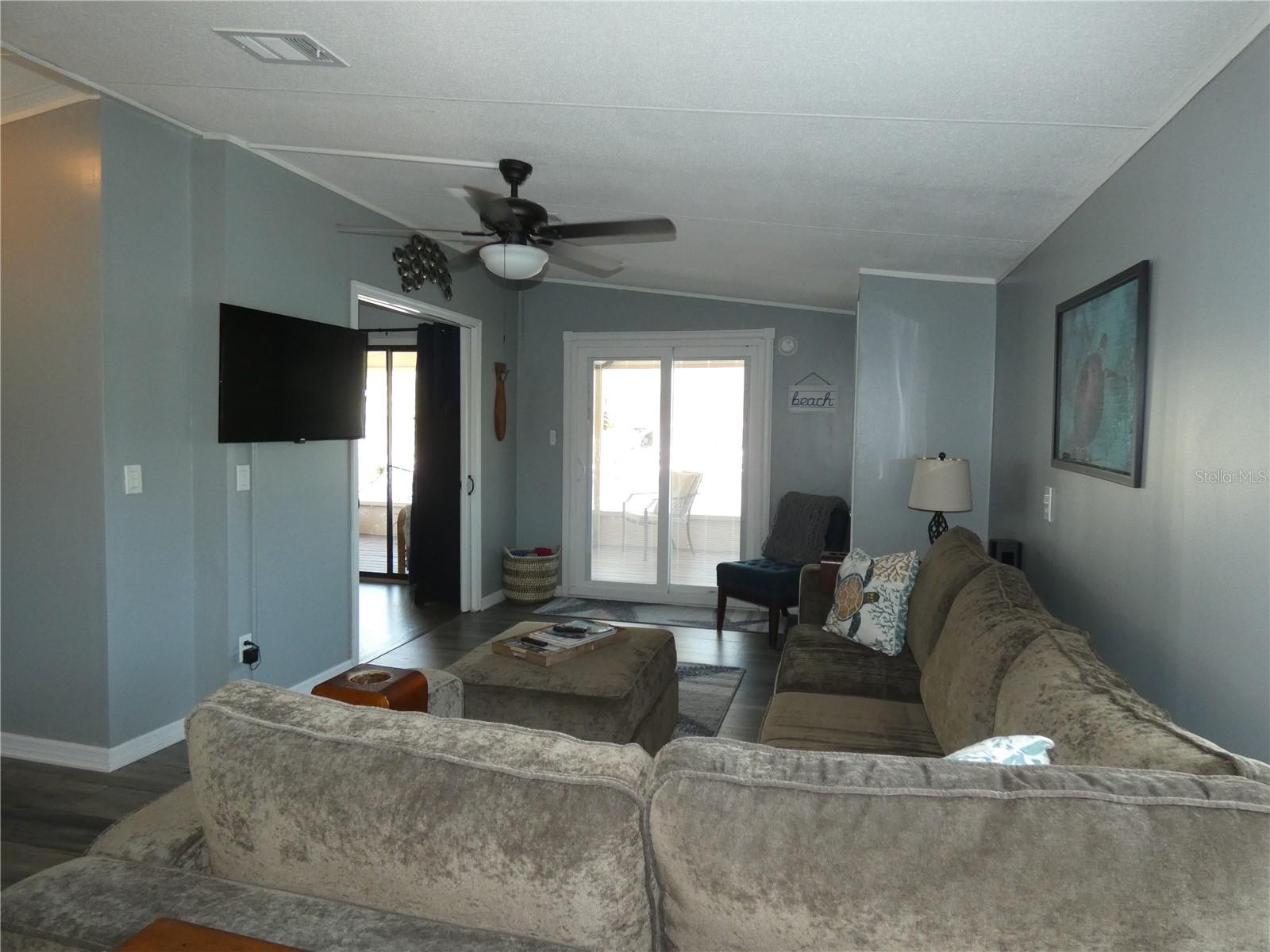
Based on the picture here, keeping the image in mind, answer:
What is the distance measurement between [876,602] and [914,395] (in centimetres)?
179

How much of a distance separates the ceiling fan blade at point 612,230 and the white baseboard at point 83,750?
211cm

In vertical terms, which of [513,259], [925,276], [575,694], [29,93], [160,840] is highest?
[29,93]

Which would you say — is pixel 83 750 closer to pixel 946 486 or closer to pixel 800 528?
pixel 946 486

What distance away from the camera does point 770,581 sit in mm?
5270

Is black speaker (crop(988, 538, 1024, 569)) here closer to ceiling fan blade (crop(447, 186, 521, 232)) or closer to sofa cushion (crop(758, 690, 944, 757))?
sofa cushion (crop(758, 690, 944, 757))

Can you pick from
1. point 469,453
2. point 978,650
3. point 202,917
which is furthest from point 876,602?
point 469,453

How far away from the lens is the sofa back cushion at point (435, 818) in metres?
1.04

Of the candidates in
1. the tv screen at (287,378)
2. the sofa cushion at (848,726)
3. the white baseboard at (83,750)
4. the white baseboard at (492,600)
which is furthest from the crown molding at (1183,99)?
the white baseboard at (492,600)

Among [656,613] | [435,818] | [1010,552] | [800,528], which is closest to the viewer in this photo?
[435,818]

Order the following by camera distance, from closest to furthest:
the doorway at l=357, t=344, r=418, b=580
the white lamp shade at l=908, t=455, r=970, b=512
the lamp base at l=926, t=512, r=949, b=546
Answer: the white lamp shade at l=908, t=455, r=970, b=512, the lamp base at l=926, t=512, r=949, b=546, the doorway at l=357, t=344, r=418, b=580

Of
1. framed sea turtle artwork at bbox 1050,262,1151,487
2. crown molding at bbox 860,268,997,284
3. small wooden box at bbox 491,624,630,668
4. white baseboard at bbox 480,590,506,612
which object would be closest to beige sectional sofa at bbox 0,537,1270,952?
framed sea turtle artwork at bbox 1050,262,1151,487

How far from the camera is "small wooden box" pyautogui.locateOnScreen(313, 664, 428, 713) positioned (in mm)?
2084

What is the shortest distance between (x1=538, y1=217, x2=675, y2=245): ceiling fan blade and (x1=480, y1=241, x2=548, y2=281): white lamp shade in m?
0.10

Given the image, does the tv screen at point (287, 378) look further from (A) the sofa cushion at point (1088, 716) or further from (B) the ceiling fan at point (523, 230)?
(A) the sofa cushion at point (1088, 716)
